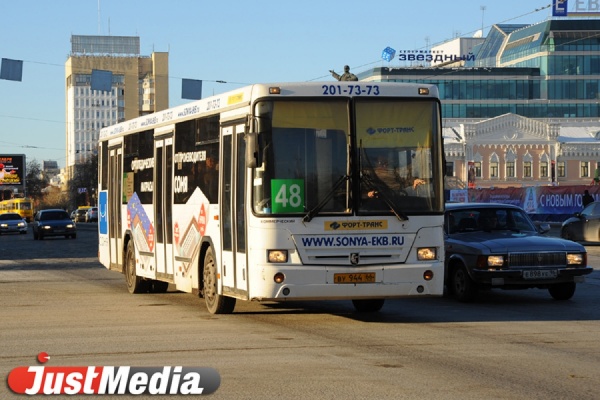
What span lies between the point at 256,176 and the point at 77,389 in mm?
5953

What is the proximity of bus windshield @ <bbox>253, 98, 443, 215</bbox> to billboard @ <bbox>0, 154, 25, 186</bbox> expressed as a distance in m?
121

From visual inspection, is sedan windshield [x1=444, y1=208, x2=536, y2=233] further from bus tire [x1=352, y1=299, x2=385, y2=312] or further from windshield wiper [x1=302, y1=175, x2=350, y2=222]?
windshield wiper [x1=302, y1=175, x2=350, y2=222]

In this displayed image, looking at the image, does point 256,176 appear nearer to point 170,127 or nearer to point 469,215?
point 170,127

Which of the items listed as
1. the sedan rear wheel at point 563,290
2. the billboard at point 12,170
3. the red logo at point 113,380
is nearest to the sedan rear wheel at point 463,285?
the sedan rear wheel at point 563,290

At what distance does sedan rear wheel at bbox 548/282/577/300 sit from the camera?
19703 millimetres

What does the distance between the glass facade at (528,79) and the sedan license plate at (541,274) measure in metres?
117

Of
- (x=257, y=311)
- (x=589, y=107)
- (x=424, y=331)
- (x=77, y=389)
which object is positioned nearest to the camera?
(x=77, y=389)

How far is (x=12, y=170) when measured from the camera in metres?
134

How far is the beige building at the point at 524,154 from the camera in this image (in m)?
127

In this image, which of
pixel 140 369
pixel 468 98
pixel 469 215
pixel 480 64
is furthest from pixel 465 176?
pixel 140 369

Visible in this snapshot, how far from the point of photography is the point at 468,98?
13988cm

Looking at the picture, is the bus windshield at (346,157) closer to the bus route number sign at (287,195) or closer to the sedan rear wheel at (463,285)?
the bus route number sign at (287,195)

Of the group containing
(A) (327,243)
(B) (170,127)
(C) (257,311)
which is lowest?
(C) (257,311)

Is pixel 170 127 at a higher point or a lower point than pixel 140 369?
higher
